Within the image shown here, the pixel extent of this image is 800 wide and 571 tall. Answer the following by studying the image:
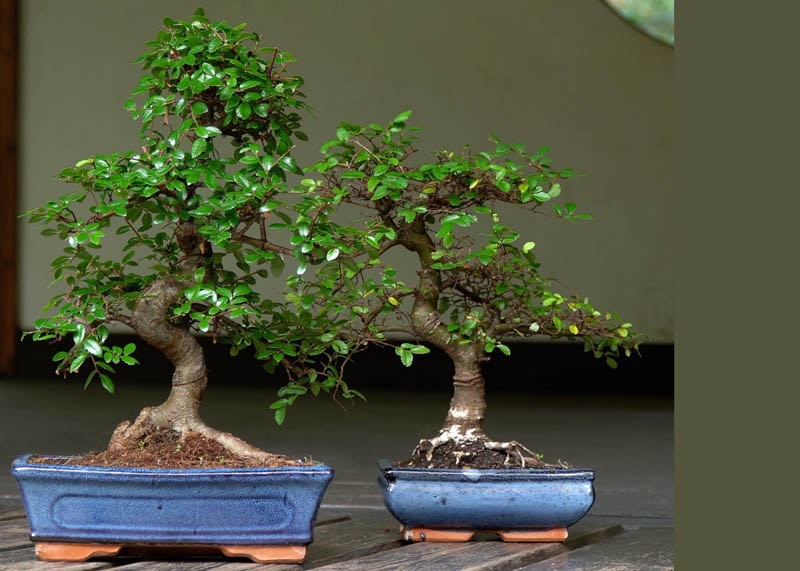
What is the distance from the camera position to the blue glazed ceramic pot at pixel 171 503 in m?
1.46

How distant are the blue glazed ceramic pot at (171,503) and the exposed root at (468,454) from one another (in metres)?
0.26

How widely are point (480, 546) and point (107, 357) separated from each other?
622 millimetres

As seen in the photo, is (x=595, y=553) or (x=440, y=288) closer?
(x=595, y=553)

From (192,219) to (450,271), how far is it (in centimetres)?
43

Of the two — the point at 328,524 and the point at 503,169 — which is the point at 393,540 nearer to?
the point at 328,524

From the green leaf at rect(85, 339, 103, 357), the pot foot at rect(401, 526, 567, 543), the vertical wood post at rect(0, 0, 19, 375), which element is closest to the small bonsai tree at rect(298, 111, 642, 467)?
the pot foot at rect(401, 526, 567, 543)

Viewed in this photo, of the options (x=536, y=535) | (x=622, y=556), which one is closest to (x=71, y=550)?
(x=536, y=535)

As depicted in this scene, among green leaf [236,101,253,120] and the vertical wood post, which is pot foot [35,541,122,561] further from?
the vertical wood post

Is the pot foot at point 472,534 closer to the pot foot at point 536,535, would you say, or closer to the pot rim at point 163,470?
the pot foot at point 536,535

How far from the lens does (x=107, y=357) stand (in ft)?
4.89

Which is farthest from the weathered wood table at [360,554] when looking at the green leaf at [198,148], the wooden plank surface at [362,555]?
the green leaf at [198,148]

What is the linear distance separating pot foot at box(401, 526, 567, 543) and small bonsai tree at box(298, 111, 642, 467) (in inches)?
4.1

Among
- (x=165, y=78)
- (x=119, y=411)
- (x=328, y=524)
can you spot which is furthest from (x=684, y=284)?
(x=119, y=411)

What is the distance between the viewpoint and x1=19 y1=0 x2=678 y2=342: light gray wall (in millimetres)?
5895
